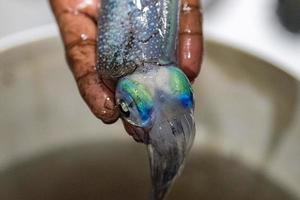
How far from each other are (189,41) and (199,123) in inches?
9.1

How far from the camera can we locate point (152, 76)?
0.97 ft

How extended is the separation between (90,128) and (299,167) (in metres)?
0.19

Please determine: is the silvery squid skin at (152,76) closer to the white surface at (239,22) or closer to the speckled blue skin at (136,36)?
the speckled blue skin at (136,36)

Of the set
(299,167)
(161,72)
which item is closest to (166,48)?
(161,72)

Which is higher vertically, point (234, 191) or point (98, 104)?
point (98, 104)

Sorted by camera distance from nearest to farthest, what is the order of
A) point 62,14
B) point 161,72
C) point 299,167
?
point 161,72
point 62,14
point 299,167

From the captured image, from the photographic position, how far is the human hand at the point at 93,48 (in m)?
0.35

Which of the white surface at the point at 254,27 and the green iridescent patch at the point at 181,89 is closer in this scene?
the green iridescent patch at the point at 181,89

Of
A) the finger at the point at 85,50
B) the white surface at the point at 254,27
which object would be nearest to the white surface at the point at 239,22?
the white surface at the point at 254,27

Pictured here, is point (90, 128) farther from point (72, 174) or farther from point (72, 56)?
point (72, 56)

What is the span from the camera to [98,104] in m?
0.35

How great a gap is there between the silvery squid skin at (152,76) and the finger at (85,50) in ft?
0.06

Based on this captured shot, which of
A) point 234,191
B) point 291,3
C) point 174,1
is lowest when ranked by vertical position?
point 234,191

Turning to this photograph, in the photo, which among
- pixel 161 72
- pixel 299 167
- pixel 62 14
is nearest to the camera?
pixel 161 72
